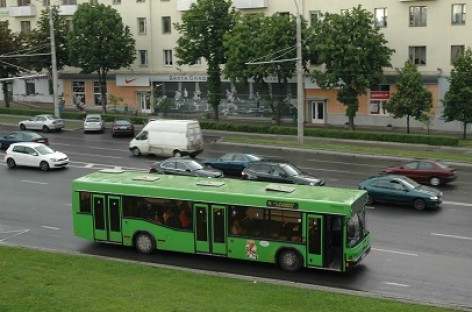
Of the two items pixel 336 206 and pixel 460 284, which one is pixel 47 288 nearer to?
pixel 336 206

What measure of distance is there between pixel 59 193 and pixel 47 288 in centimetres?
1567

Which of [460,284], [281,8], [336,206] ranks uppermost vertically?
[281,8]

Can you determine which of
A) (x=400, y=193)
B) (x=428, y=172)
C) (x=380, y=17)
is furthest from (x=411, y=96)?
(x=400, y=193)

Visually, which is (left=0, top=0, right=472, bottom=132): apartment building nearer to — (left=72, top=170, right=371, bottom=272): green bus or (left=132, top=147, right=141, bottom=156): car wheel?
(left=132, top=147, right=141, bottom=156): car wheel

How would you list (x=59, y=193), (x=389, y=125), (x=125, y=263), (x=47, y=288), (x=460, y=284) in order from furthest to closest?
1. (x=389, y=125)
2. (x=59, y=193)
3. (x=125, y=263)
4. (x=460, y=284)
5. (x=47, y=288)

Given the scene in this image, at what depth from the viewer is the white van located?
44000 mm

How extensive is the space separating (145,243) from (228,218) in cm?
328

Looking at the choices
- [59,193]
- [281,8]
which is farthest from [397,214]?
[281,8]

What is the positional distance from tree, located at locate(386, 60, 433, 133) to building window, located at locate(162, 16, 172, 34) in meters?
25.7

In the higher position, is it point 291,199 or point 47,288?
point 291,199

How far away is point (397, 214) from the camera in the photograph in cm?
2873

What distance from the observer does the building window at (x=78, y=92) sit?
75.4 m

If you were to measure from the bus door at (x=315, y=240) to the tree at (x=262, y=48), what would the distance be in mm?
35471

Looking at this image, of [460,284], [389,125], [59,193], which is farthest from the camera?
[389,125]
